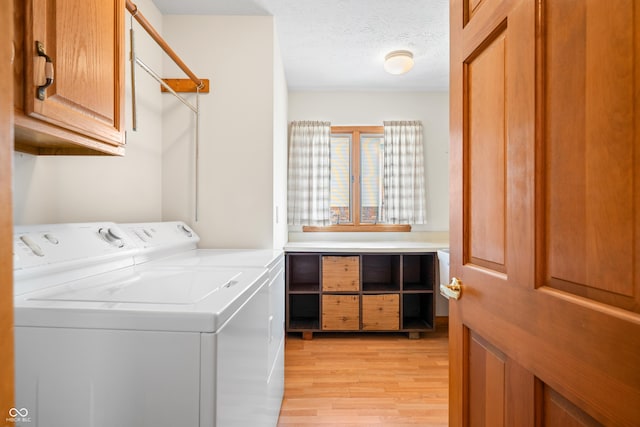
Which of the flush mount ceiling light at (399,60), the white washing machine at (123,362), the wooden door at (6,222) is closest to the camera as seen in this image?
the wooden door at (6,222)

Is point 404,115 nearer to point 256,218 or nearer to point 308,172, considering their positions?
point 308,172

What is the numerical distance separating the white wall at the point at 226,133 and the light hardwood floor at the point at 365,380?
0.99m

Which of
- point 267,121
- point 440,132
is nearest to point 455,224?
point 267,121

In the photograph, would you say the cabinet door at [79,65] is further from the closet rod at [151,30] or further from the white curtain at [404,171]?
the white curtain at [404,171]

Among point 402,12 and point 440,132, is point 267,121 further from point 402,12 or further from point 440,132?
point 440,132

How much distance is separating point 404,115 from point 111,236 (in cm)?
288

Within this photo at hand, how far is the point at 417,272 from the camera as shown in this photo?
3.19 metres

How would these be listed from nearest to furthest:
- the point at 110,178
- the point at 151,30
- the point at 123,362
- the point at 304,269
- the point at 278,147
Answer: the point at 123,362
the point at 151,30
the point at 110,178
the point at 278,147
the point at 304,269

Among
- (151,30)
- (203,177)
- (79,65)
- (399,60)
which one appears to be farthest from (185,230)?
(399,60)

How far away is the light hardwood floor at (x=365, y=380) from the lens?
1.75 m

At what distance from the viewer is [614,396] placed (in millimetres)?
474

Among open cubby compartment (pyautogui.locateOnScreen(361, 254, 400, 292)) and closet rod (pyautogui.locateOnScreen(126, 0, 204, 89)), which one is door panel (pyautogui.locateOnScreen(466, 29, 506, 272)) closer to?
closet rod (pyautogui.locateOnScreen(126, 0, 204, 89))


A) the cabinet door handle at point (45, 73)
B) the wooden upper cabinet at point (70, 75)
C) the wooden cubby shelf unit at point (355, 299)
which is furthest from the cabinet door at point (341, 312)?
the cabinet door handle at point (45, 73)

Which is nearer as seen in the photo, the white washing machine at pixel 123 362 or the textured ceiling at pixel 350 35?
the white washing machine at pixel 123 362
